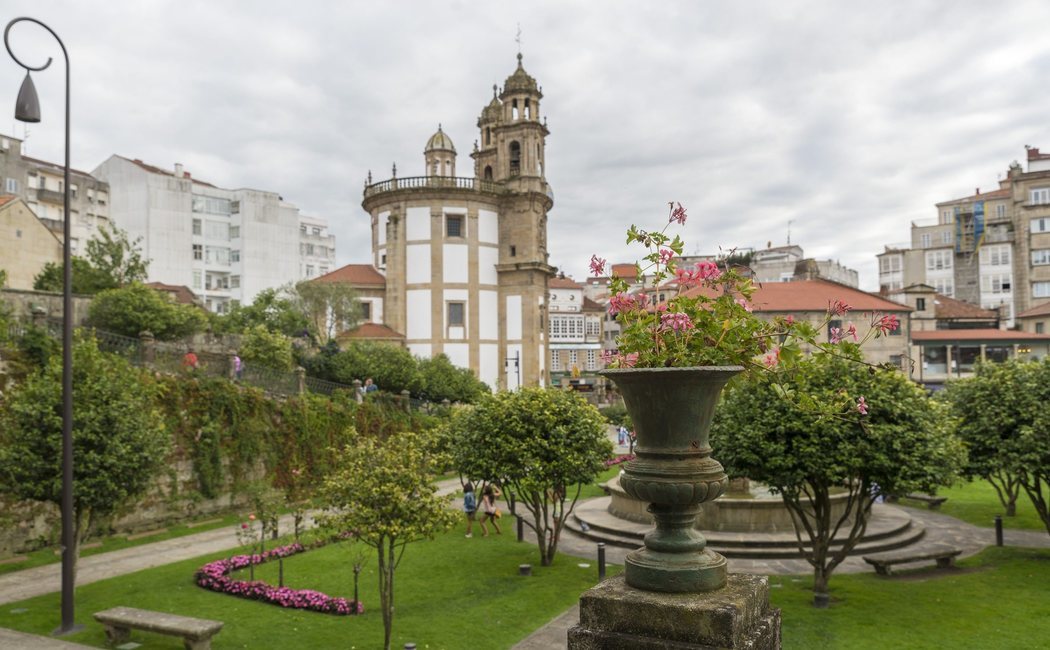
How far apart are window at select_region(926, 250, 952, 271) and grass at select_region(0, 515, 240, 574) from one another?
224 feet

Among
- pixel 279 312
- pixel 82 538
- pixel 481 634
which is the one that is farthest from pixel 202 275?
pixel 481 634

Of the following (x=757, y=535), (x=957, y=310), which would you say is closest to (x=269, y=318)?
(x=757, y=535)

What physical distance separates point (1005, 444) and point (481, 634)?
1090 cm

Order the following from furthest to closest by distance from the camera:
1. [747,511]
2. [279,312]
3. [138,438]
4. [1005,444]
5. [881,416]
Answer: [279,312] → [747,511] → [1005,444] → [138,438] → [881,416]

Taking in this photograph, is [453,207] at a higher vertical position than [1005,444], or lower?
higher

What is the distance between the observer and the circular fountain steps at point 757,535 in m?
16.1

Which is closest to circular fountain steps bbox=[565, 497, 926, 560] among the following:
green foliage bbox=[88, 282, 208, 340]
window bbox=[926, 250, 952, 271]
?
green foliage bbox=[88, 282, 208, 340]

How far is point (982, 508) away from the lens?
22078mm

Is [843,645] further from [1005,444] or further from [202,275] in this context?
[202,275]

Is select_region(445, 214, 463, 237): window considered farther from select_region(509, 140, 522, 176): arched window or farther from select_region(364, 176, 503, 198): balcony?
select_region(509, 140, 522, 176): arched window

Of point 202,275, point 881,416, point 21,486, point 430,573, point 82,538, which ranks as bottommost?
point 430,573

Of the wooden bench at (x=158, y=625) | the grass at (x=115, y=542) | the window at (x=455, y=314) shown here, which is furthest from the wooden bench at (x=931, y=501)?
the window at (x=455, y=314)

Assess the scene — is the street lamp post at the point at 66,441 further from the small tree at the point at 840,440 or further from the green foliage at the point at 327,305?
the green foliage at the point at 327,305

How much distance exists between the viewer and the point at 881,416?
11.8 m
